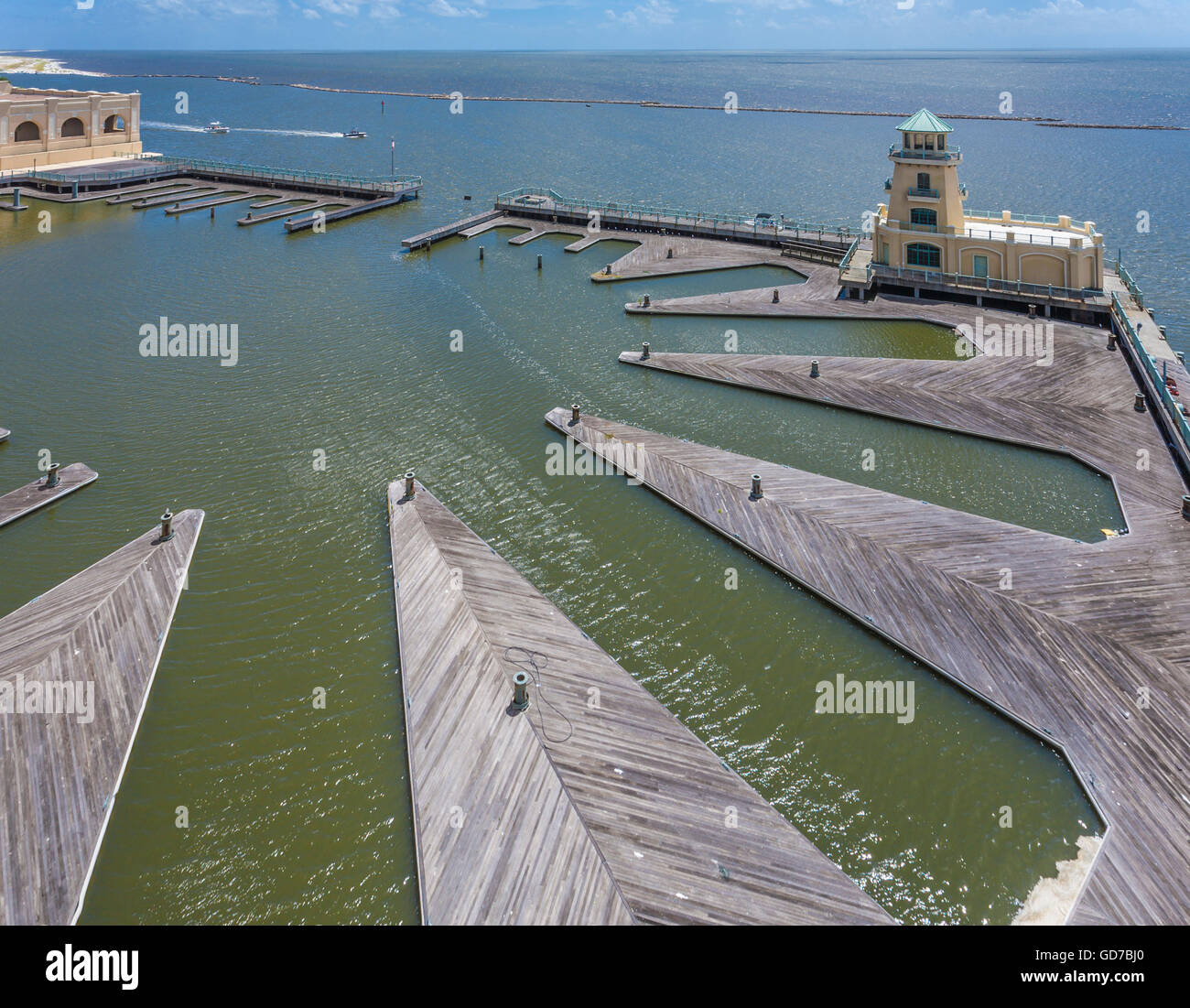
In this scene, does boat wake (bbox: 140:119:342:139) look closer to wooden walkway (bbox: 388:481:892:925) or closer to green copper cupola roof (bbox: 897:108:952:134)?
green copper cupola roof (bbox: 897:108:952:134)

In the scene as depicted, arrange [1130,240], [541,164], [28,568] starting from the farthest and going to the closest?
[541,164], [1130,240], [28,568]

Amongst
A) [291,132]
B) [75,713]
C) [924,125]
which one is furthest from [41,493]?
[291,132]

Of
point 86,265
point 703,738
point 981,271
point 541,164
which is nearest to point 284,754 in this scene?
point 703,738

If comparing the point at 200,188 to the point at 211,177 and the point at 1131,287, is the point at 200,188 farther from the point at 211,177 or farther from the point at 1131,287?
the point at 1131,287

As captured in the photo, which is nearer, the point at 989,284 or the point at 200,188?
the point at 989,284

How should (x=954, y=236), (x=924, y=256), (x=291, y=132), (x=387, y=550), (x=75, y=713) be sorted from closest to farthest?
(x=75, y=713)
(x=387, y=550)
(x=954, y=236)
(x=924, y=256)
(x=291, y=132)

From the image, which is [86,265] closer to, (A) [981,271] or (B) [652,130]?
(A) [981,271]
